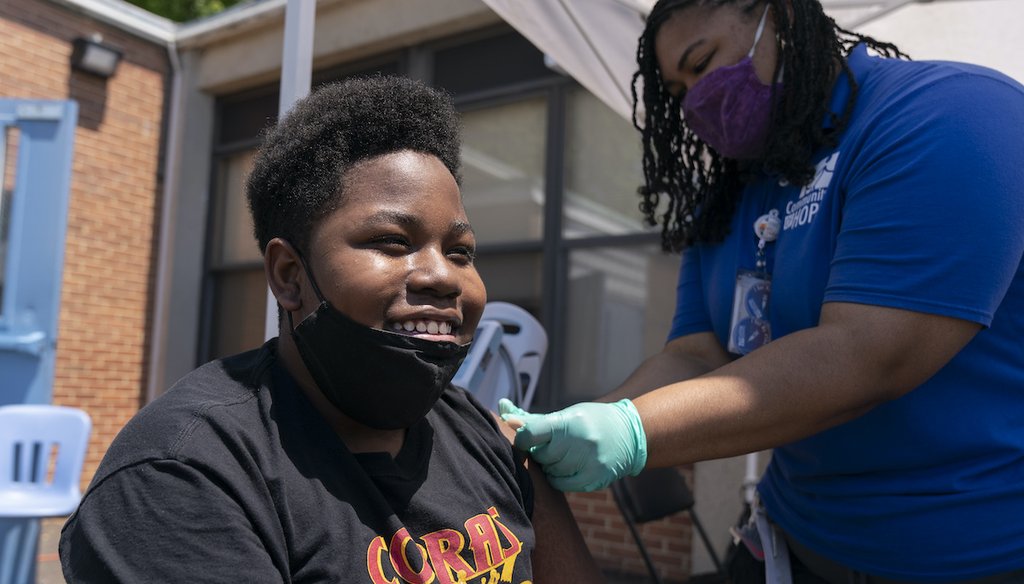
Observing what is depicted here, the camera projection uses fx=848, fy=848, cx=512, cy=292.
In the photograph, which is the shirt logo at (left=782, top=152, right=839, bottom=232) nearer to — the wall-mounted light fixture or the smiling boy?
the smiling boy

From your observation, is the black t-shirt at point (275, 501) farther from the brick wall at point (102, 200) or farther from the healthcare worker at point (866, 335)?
the brick wall at point (102, 200)

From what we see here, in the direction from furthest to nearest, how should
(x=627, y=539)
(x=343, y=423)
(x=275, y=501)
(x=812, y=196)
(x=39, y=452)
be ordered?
(x=627, y=539)
(x=39, y=452)
(x=812, y=196)
(x=343, y=423)
(x=275, y=501)

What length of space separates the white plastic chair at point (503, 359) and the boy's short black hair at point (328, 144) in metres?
1.46

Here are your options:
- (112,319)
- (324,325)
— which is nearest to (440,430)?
(324,325)

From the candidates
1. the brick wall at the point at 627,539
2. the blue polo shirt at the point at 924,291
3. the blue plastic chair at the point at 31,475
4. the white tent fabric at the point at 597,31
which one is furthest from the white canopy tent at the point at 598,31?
the blue plastic chair at the point at 31,475

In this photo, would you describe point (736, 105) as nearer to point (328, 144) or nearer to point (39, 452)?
point (328, 144)

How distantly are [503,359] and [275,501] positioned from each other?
2350 mm

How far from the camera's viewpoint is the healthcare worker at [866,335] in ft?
4.64

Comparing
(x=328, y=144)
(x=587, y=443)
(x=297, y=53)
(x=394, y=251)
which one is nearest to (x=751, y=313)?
(x=587, y=443)

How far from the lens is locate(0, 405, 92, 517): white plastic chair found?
13.8 ft

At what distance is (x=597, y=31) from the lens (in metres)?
3.26

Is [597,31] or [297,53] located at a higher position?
Result: [597,31]

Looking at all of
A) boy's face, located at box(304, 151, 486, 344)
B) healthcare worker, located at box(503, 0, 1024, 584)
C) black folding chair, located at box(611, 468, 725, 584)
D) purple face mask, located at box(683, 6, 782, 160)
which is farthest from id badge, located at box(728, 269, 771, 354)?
black folding chair, located at box(611, 468, 725, 584)

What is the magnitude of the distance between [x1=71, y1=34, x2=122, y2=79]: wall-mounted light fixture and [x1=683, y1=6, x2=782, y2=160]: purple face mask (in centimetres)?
675
